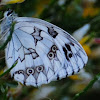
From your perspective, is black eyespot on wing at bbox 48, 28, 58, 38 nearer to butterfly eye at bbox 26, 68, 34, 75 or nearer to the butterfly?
the butterfly

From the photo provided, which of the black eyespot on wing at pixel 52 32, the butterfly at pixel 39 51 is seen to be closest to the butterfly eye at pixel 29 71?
the butterfly at pixel 39 51

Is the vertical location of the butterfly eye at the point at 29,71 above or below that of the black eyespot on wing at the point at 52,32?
below

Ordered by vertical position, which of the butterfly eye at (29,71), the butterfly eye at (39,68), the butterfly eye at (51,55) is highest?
the butterfly eye at (51,55)

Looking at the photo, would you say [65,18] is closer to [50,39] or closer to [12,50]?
[50,39]

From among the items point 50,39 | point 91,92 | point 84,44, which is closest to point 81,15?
point 84,44

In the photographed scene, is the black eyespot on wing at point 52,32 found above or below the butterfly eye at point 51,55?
above

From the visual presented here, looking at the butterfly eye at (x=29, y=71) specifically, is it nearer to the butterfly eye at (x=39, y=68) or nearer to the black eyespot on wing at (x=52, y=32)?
the butterfly eye at (x=39, y=68)

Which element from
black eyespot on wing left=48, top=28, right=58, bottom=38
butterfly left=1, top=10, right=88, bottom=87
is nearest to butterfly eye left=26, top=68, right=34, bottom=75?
butterfly left=1, top=10, right=88, bottom=87
